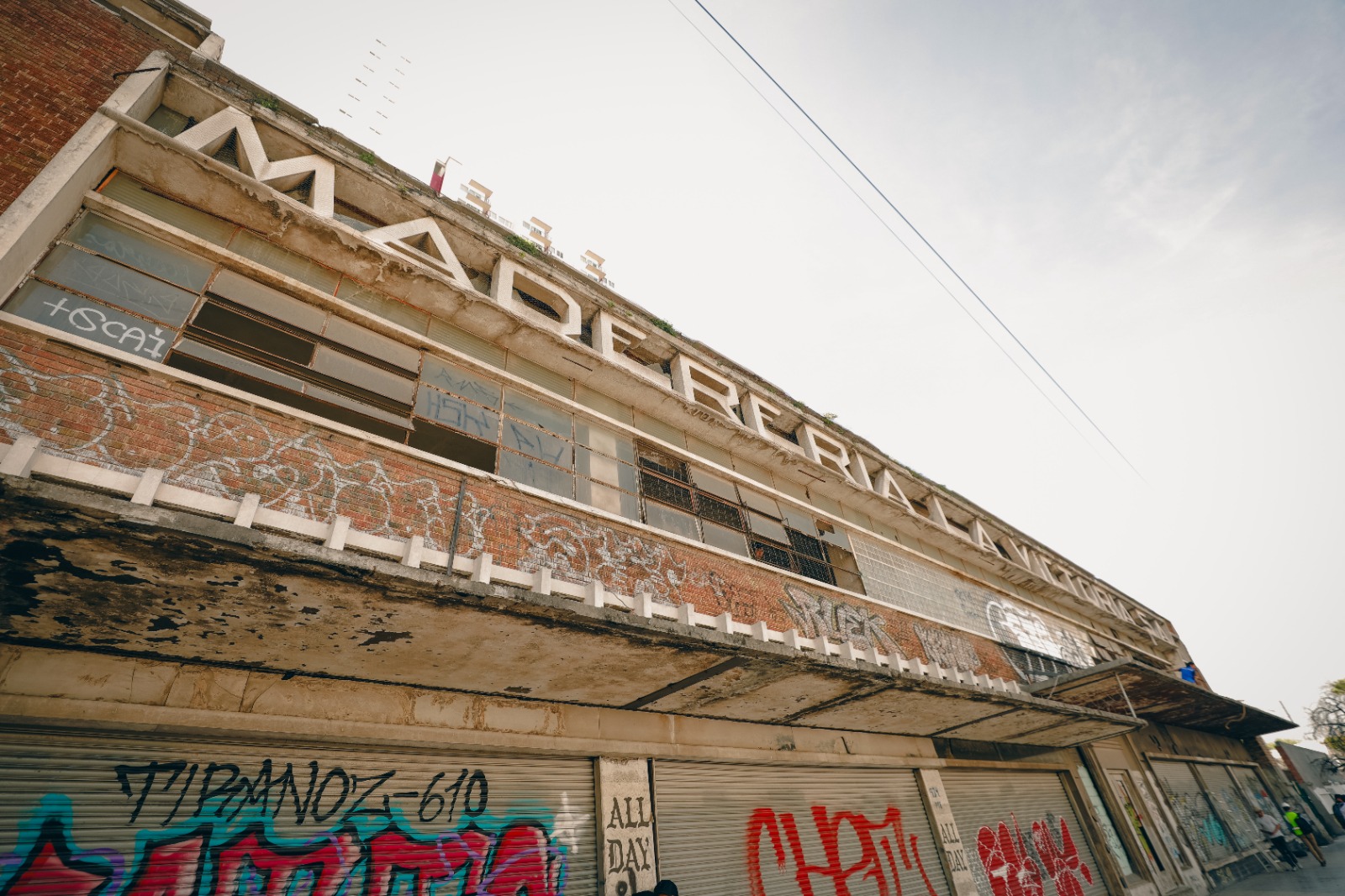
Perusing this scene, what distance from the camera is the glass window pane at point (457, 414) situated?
6281 millimetres

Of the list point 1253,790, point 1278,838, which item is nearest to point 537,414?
point 1278,838

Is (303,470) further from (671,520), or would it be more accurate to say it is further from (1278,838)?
(1278,838)

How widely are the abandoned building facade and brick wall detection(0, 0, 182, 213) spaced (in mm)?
32

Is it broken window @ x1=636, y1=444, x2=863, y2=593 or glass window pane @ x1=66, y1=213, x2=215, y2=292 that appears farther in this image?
broken window @ x1=636, y1=444, x2=863, y2=593

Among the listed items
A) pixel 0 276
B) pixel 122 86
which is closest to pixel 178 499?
pixel 0 276

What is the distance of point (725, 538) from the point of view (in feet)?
28.5

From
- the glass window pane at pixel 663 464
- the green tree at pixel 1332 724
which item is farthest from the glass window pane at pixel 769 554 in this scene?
the green tree at pixel 1332 724

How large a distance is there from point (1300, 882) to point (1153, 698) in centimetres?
547

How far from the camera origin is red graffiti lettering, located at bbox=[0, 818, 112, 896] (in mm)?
3377

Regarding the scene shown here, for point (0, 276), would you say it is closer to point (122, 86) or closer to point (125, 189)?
point (125, 189)

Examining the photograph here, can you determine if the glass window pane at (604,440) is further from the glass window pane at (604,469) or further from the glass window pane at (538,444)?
the glass window pane at (538,444)

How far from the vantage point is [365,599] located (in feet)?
12.6

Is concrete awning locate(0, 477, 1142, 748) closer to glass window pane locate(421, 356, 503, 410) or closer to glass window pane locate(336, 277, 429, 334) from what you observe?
glass window pane locate(421, 356, 503, 410)

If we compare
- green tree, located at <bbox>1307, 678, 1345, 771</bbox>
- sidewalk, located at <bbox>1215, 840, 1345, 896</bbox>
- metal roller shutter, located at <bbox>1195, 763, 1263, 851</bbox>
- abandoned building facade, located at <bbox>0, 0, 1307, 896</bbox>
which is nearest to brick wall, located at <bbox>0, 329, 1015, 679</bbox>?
abandoned building facade, located at <bbox>0, 0, 1307, 896</bbox>
